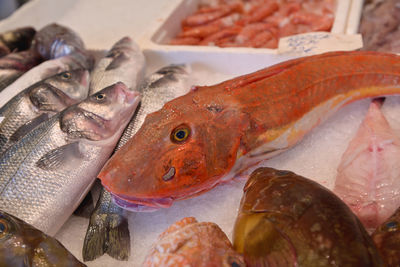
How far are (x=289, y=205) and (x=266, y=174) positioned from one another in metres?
0.24

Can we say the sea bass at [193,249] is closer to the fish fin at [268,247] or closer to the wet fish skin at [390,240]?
the fish fin at [268,247]

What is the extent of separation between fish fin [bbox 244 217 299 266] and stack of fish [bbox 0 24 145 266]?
74 cm

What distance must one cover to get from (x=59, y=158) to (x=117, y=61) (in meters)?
0.90

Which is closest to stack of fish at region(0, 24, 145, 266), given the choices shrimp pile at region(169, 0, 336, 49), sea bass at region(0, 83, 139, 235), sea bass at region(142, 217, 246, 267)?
sea bass at region(0, 83, 139, 235)

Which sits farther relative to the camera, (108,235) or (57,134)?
(57,134)

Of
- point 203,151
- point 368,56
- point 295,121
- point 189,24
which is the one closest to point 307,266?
point 203,151

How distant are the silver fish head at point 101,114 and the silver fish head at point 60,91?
0.80ft

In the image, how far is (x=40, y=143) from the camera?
1739 mm

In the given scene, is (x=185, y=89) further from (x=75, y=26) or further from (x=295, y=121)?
(x=75, y=26)

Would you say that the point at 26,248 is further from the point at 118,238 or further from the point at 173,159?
the point at 173,159

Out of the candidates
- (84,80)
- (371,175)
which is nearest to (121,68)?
(84,80)

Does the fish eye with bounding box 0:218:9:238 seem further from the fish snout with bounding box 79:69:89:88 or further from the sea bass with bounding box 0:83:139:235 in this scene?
the fish snout with bounding box 79:69:89:88

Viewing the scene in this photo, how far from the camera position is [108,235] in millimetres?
1523

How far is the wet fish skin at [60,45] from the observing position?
259 cm
